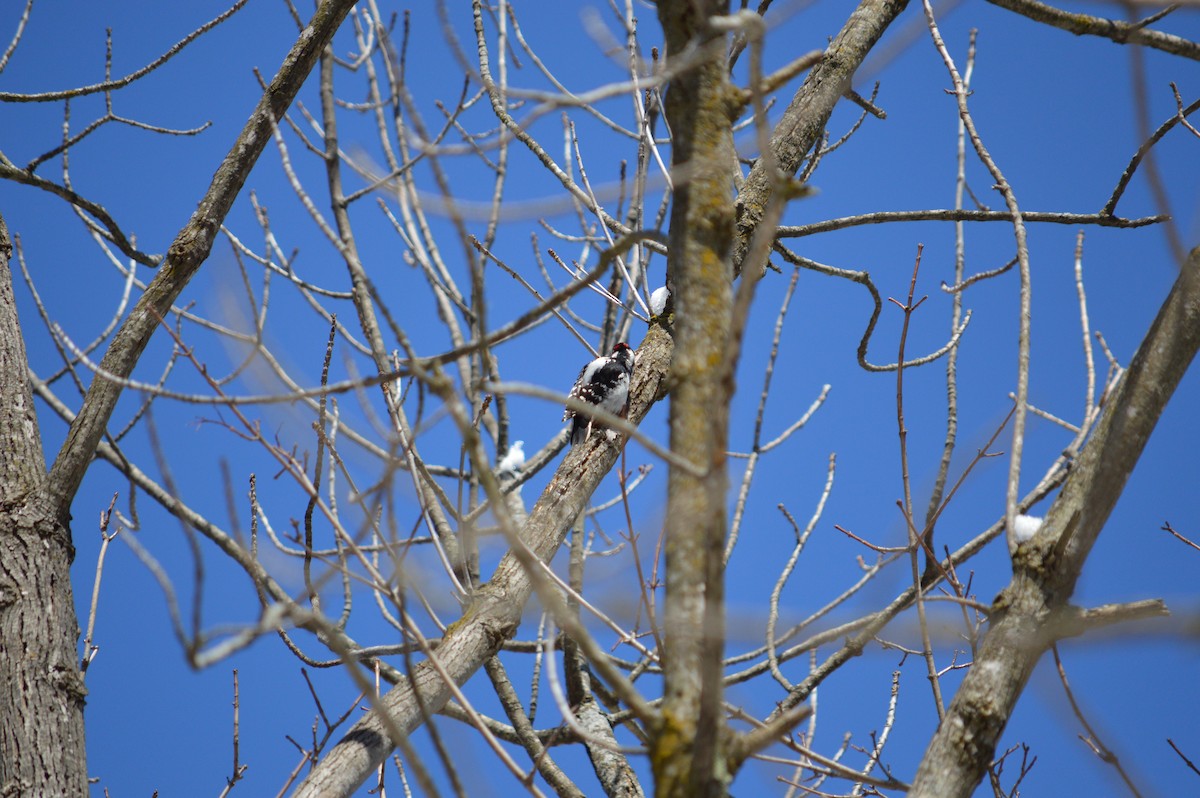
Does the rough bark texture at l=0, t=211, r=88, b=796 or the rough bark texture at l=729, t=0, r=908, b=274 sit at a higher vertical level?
the rough bark texture at l=729, t=0, r=908, b=274

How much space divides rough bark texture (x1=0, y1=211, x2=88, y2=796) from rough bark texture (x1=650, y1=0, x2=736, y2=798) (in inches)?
58.1

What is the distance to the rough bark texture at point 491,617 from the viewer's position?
155 centimetres

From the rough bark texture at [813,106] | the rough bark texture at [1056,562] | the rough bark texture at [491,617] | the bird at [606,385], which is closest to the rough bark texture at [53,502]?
the rough bark texture at [491,617]

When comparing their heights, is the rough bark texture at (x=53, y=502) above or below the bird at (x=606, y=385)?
below

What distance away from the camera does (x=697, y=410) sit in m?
0.96

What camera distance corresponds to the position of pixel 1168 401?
4.02 feet

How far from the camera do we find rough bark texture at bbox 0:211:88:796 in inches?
68.9

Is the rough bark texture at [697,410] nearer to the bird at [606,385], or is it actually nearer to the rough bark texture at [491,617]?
the rough bark texture at [491,617]

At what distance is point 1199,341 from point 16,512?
7.46ft

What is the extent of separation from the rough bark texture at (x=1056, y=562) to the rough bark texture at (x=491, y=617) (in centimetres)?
60

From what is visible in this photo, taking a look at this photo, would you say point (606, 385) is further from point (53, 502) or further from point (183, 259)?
point (53, 502)

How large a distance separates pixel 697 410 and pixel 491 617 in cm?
107

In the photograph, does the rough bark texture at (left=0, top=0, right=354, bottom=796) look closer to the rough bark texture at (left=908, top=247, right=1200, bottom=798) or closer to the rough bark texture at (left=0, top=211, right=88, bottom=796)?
the rough bark texture at (left=0, top=211, right=88, bottom=796)

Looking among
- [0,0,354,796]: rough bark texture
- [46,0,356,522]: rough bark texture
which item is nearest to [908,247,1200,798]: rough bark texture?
[0,0,354,796]: rough bark texture
